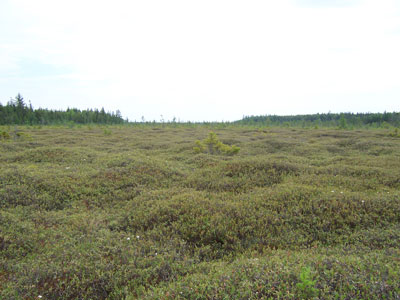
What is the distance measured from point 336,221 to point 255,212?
2271 mm

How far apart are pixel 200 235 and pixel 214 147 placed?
15.6 metres

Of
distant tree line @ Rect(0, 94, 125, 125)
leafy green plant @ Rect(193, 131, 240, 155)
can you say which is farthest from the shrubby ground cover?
distant tree line @ Rect(0, 94, 125, 125)

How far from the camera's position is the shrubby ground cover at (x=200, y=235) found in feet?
13.9

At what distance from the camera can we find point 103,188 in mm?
10523

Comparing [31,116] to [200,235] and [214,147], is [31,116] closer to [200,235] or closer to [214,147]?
[214,147]

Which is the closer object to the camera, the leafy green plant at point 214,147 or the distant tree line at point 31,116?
the leafy green plant at point 214,147

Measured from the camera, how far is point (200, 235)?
21.7 feet

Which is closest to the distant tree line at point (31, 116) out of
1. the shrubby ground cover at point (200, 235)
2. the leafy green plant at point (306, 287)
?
the shrubby ground cover at point (200, 235)

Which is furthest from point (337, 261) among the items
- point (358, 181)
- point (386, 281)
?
point (358, 181)

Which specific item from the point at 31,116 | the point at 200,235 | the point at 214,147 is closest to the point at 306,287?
the point at 200,235

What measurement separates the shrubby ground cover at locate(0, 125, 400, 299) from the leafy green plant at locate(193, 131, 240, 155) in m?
7.28

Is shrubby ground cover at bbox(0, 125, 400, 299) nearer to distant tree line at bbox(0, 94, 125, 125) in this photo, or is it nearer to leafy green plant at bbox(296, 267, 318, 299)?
leafy green plant at bbox(296, 267, 318, 299)

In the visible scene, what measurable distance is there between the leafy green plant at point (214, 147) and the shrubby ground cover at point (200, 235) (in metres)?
7.28

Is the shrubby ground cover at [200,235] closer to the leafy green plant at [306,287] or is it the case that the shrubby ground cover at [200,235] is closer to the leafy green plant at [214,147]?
the leafy green plant at [306,287]
